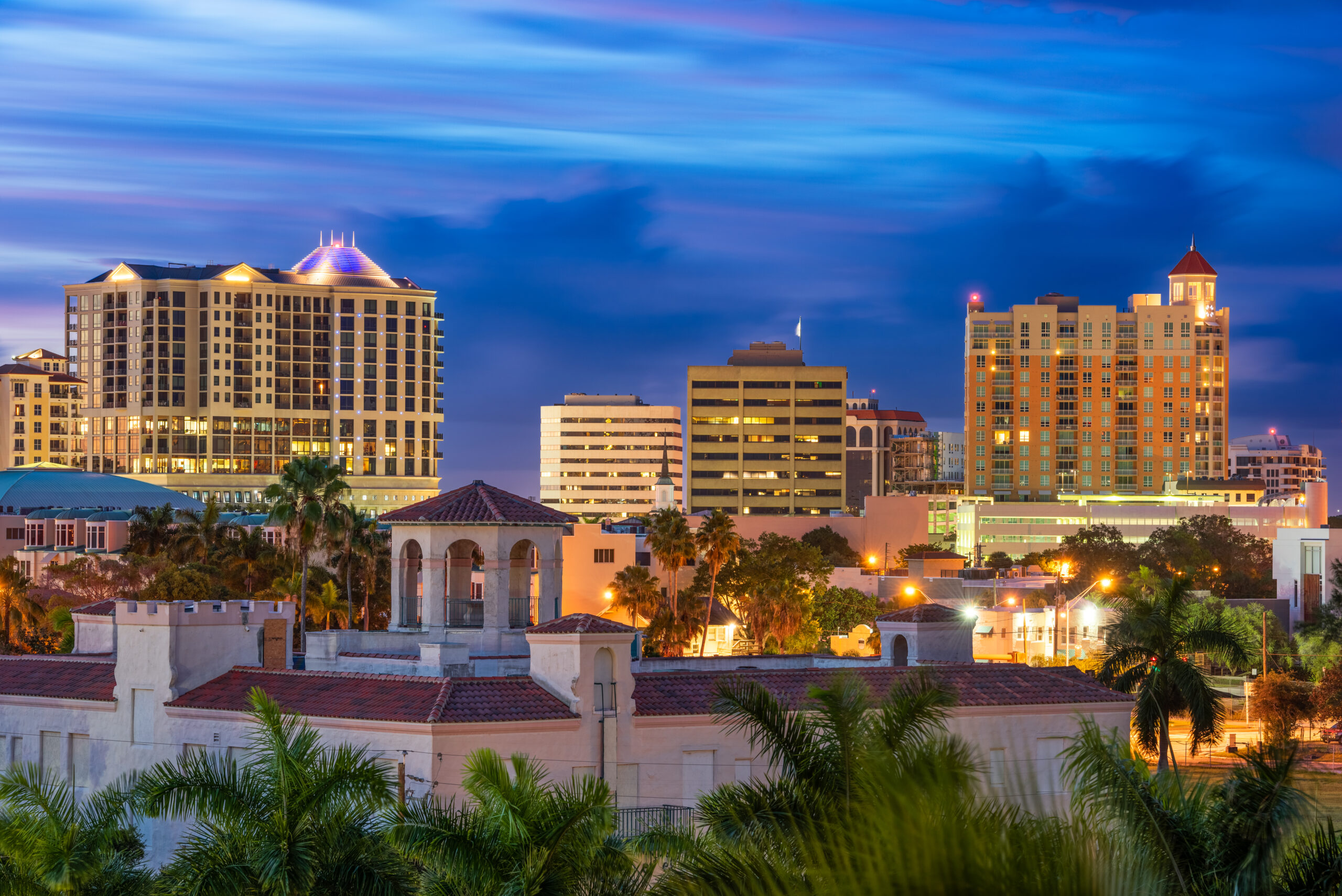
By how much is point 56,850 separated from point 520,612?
2082 centimetres

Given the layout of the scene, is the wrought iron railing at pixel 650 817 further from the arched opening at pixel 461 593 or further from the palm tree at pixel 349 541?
the palm tree at pixel 349 541

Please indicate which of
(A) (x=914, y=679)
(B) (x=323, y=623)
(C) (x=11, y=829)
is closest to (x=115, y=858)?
(C) (x=11, y=829)

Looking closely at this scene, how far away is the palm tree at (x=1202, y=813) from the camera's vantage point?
12.8m

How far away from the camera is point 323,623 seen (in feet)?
316

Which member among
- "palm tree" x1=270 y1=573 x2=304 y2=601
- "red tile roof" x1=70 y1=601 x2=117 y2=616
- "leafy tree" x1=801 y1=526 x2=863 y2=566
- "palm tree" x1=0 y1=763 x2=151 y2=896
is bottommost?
"palm tree" x1=0 y1=763 x2=151 y2=896

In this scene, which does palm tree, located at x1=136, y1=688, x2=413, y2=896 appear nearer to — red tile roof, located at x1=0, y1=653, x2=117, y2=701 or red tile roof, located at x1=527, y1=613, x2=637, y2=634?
red tile roof, located at x1=527, y1=613, x2=637, y2=634

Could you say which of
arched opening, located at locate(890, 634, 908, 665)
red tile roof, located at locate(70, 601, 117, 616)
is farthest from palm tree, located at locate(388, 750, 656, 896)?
red tile roof, located at locate(70, 601, 117, 616)

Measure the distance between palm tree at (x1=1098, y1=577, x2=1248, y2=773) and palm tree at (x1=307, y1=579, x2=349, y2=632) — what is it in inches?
1999

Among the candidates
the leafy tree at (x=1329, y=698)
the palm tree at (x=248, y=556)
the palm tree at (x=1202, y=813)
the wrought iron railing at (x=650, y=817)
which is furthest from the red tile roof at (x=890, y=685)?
the palm tree at (x=248, y=556)

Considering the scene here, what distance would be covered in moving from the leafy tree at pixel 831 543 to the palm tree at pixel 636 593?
6200 cm

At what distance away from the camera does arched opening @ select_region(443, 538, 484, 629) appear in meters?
43.7

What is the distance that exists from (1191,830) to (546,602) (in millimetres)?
30006

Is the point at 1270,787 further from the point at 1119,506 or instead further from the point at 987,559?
the point at 1119,506

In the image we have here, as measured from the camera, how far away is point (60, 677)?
41938 millimetres
